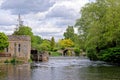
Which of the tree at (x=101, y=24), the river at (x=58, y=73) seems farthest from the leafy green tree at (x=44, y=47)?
the river at (x=58, y=73)

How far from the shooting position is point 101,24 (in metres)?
66.7

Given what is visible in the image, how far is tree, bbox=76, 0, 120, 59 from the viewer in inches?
2442

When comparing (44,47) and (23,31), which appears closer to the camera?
(23,31)

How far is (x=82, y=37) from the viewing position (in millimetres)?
82812

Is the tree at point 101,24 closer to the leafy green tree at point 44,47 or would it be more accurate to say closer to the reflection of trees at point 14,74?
the leafy green tree at point 44,47

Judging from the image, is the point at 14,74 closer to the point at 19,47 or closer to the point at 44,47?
the point at 19,47

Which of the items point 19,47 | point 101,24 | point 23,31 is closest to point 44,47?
point 23,31

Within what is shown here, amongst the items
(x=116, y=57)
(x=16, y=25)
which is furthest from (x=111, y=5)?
(x=16, y=25)

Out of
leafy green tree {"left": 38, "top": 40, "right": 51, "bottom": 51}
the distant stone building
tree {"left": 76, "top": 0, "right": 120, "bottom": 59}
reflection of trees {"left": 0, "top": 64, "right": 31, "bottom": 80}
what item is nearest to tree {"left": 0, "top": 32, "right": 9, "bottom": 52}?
the distant stone building

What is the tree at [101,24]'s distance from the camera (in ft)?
204

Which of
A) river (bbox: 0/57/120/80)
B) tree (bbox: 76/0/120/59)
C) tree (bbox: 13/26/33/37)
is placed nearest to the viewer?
river (bbox: 0/57/120/80)

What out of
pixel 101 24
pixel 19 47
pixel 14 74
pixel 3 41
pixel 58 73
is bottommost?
pixel 58 73

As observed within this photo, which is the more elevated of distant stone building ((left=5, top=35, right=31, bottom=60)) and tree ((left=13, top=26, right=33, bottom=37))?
tree ((left=13, top=26, right=33, bottom=37))

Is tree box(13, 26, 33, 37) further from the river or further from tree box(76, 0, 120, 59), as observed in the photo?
the river
